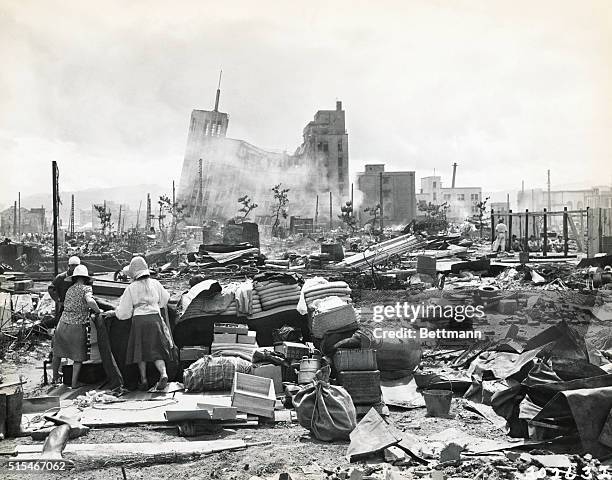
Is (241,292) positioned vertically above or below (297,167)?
below

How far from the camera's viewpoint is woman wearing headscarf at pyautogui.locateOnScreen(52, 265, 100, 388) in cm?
802

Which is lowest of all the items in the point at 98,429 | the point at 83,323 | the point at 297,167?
the point at 98,429

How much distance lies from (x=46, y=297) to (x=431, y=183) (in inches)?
2981

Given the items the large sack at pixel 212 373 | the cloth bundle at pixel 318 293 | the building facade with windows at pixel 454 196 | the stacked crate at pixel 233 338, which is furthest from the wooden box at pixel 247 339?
the building facade with windows at pixel 454 196

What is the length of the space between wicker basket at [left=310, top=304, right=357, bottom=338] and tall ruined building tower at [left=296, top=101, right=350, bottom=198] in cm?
5043

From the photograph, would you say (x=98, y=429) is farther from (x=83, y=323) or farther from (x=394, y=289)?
(x=394, y=289)

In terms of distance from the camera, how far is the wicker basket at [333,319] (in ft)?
28.7

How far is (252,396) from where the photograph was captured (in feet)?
22.2

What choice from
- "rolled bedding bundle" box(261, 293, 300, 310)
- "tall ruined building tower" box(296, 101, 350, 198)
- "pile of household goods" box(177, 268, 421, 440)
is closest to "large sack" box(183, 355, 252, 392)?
"pile of household goods" box(177, 268, 421, 440)

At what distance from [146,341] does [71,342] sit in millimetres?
954

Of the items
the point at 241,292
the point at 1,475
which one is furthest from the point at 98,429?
the point at 241,292

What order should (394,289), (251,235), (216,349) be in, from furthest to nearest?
(251,235), (394,289), (216,349)

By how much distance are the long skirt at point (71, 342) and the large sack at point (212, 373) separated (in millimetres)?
1318

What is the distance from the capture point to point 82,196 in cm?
13500
